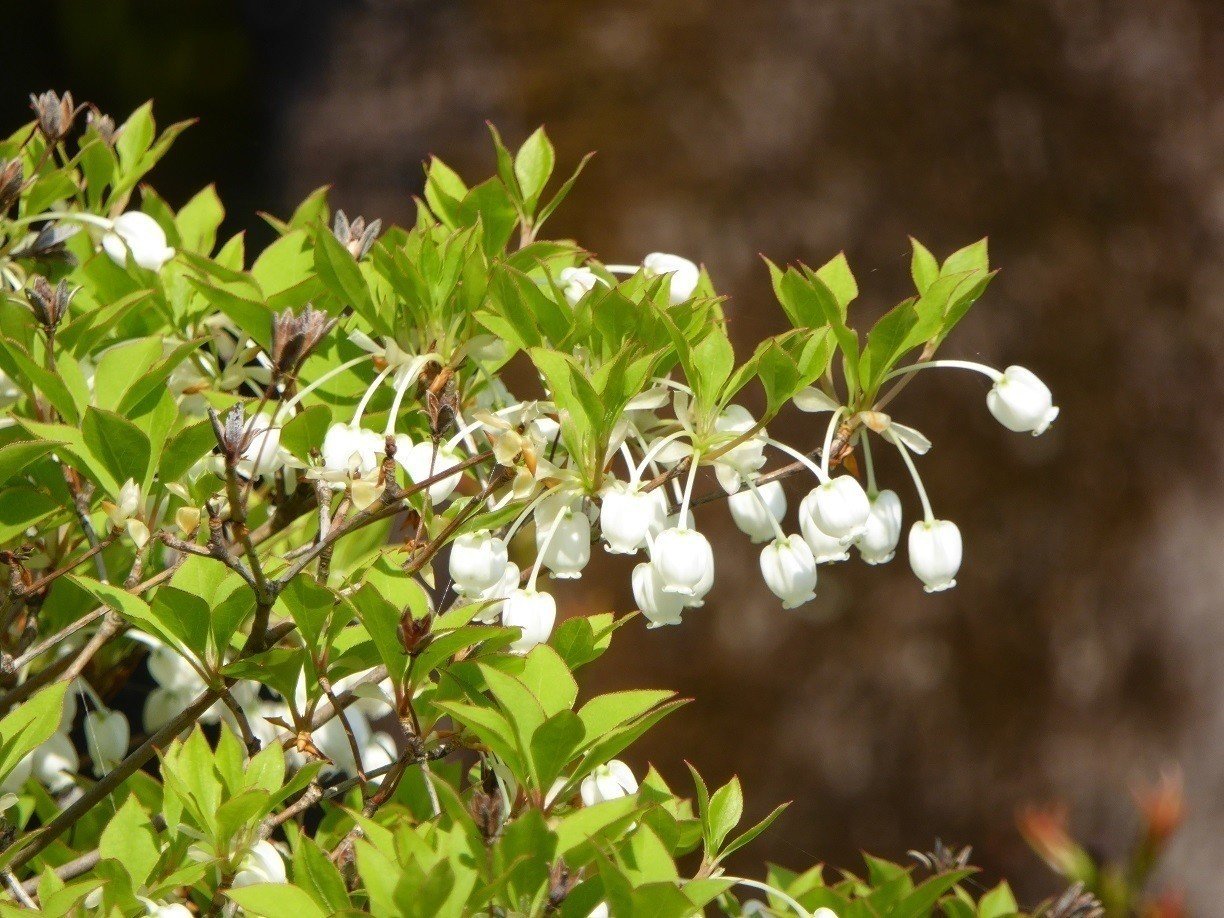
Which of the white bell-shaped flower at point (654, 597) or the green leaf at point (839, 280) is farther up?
the green leaf at point (839, 280)

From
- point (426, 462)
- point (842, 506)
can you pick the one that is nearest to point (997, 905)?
point (842, 506)

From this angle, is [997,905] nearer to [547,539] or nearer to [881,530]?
[881,530]

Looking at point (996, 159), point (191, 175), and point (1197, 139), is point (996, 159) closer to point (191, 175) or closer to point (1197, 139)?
point (1197, 139)

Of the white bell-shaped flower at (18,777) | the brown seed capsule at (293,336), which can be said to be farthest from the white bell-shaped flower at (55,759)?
the brown seed capsule at (293,336)

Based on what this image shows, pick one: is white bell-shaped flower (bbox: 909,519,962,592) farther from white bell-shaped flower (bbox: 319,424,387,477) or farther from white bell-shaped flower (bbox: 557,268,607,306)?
white bell-shaped flower (bbox: 319,424,387,477)

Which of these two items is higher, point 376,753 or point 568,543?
point 568,543

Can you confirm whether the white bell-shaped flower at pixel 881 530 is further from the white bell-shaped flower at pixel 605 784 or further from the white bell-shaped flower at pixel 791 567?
the white bell-shaped flower at pixel 605 784
